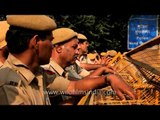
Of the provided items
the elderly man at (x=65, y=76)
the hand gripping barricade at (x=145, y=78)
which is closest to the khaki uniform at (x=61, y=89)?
the elderly man at (x=65, y=76)

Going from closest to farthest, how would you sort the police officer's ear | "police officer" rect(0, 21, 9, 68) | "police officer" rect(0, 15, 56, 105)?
"police officer" rect(0, 15, 56, 105) → "police officer" rect(0, 21, 9, 68) → the police officer's ear

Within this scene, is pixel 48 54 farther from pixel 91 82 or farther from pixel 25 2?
pixel 25 2

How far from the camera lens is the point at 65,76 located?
12.2 feet

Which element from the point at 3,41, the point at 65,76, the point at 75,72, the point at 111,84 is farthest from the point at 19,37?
the point at 75,72

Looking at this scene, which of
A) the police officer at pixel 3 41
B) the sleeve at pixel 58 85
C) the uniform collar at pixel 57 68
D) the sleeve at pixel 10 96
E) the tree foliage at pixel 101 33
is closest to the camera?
the sleeve at pixel 10 96

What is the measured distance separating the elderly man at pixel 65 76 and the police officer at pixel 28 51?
0.41m

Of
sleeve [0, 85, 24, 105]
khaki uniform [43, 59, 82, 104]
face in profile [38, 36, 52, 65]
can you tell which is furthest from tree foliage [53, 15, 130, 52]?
sleeve [0, 85, 24, 105]

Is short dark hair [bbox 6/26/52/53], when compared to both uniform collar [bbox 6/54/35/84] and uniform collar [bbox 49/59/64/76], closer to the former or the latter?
uniform collar [bbox 6/54/35/84]

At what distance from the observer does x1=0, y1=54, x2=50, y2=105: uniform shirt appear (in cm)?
188

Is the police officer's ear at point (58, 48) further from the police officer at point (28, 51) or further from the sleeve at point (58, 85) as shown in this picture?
the police officer at point (28, 51)

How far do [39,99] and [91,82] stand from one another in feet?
2.35

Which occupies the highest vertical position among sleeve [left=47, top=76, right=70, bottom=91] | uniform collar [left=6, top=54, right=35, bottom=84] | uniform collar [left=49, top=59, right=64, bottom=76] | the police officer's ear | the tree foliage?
uniform collar [left=6, top=54, right=35, bottom=84]

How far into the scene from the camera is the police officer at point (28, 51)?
204cm

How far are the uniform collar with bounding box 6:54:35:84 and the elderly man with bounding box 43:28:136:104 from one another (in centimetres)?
46
